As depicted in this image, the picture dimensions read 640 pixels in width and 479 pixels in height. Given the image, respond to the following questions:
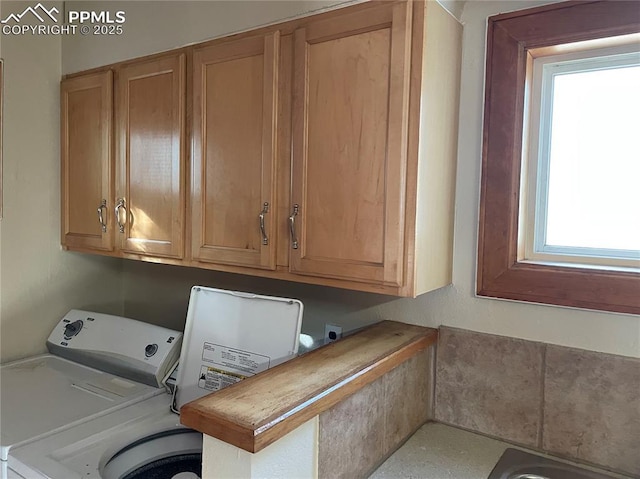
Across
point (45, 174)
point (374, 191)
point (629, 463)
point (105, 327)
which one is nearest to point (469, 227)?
point (374, 191)

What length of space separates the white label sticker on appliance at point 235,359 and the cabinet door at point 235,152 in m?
0.29

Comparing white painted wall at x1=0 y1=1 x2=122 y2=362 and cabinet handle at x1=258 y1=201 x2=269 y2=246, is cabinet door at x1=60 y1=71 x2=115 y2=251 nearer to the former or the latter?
white painted wall at x1=0 y1=1 x2=122 y2=362

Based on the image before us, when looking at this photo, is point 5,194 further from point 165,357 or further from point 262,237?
point 262,237

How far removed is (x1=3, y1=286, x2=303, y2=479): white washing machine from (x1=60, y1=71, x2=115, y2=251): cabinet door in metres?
0.62

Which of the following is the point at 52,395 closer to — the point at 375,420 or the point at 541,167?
the point at 375,420

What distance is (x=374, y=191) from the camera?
1.27m

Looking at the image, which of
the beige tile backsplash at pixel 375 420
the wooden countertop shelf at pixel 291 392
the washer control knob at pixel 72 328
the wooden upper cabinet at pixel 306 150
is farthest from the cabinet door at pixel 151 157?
the beige tile backsplash at pixel 375 420

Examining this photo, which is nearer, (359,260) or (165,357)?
(359,260)

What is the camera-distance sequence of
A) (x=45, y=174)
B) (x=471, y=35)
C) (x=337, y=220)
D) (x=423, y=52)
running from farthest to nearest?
(x=45, y=174) < (x=471, y=35) < (x=337, y=220) < (x=423, y=52)

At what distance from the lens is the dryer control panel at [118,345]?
1786 millimetres

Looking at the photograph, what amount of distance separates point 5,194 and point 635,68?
2316 millimetres

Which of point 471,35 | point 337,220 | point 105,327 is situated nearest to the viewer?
point 337,220

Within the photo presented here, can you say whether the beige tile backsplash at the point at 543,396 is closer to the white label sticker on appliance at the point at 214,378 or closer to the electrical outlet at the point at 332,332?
the electrical outlet at the point at 332,332

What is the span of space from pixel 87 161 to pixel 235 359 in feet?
3.69
